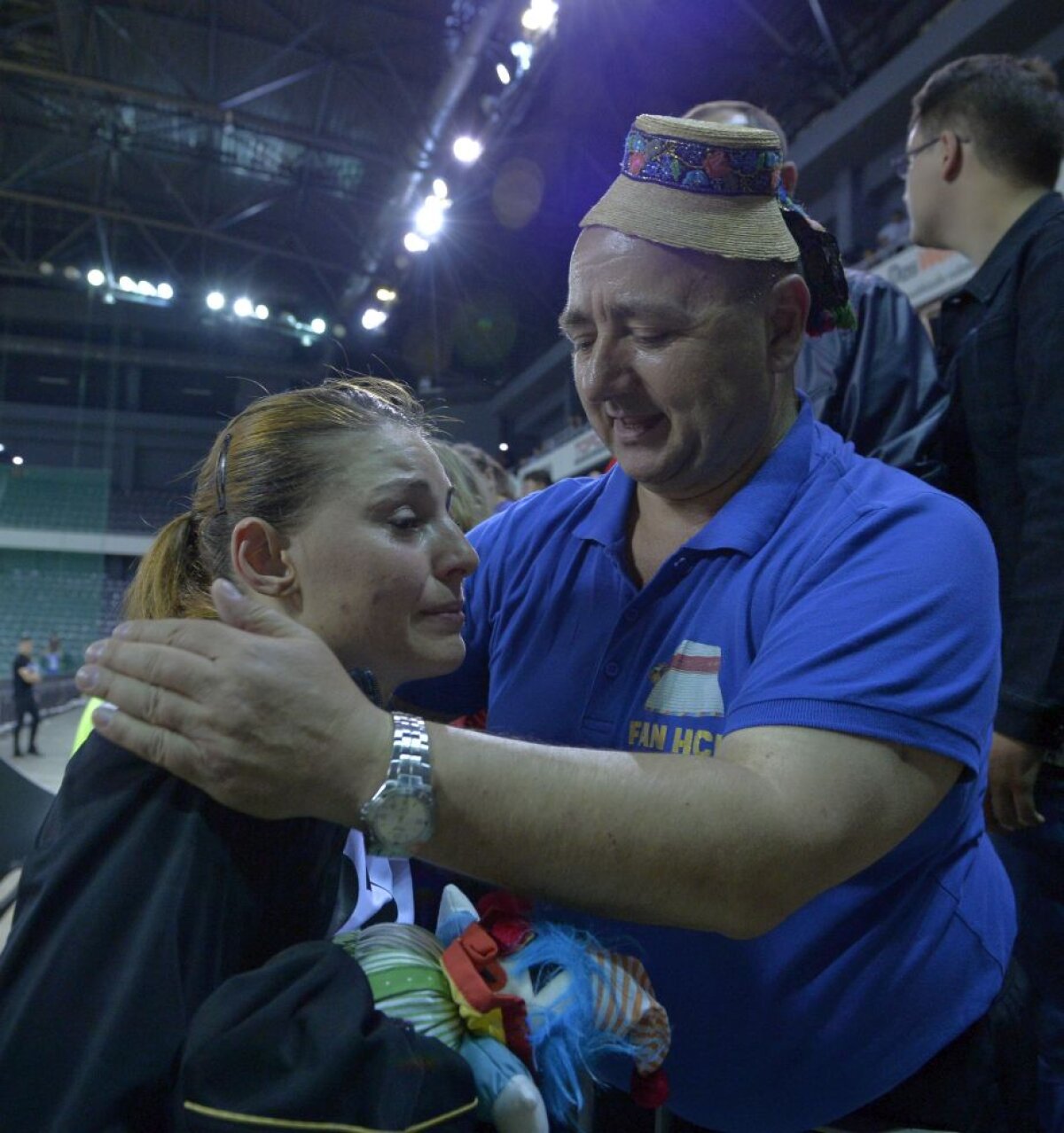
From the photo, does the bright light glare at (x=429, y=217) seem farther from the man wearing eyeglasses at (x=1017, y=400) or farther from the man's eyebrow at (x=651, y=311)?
the man's eyebrow at (x=651, y=311)

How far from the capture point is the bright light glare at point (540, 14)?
8.48 m

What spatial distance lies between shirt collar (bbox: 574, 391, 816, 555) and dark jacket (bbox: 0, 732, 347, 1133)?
1.78 ft

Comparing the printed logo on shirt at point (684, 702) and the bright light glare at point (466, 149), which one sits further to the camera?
the bright light glare at point (466, 149)

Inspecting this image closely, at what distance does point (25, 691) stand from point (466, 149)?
776 cm

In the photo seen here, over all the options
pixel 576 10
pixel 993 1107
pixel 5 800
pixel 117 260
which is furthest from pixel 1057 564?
pixel 117 260

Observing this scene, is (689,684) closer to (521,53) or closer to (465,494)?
(465,494)

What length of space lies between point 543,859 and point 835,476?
0.62 m

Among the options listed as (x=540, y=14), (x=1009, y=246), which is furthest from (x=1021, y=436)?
(x=540, y=14)

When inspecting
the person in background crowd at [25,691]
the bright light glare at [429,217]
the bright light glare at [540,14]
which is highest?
the bright light glare at [540,14]

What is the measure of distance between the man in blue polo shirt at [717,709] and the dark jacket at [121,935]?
0.26 ft

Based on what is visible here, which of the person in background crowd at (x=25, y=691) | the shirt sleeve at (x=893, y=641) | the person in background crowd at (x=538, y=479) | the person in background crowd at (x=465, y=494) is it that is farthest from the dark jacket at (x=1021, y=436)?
the person in background crowd at (x=25, y=691)

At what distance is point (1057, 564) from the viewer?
1362 mm

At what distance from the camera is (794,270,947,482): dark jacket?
162 cm

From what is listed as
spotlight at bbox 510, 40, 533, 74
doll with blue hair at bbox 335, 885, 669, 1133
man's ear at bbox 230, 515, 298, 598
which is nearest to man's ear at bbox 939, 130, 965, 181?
man's ear at bbox 230, 515, 298, 598
